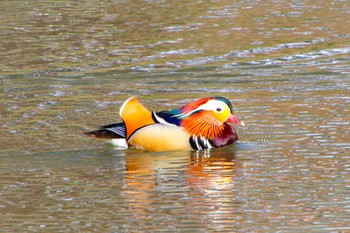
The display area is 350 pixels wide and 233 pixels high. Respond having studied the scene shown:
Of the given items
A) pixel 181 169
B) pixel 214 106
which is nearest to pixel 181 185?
pixel 181 169

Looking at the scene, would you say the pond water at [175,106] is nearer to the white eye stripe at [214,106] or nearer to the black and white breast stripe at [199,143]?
the black and white breast stripe at [199,143]

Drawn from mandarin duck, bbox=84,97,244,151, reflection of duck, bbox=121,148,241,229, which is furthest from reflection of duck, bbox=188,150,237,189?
mandarin duck, bbox=84,97,244,151

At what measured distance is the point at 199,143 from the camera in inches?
398

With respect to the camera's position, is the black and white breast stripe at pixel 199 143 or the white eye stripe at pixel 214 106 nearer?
the black and white breast stripe at pixel 199 143

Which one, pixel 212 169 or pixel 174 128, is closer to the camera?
pixel 212 169

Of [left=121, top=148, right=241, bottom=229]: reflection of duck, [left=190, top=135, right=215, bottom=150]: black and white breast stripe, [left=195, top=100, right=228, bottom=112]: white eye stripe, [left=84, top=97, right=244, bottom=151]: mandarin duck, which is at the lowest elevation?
[left=121, top=148, right=241, bottom=229]: reflection of duck

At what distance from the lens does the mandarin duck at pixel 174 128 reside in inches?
396

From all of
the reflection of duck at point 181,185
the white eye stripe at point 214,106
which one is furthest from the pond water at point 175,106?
the white eye stripe at point 214,106

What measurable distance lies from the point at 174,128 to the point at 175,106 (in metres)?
1.62

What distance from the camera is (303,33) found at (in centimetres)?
1524

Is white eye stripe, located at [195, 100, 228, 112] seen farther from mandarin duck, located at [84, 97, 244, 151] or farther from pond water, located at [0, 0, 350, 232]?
pond water, located at [0, 0, 350, 232]

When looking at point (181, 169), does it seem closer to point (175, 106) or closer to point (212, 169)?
point (212, 169)

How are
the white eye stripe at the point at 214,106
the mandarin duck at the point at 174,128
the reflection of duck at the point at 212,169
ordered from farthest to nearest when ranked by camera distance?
the white eye stripe at the point at 214,106 < the mandarin duck at the point at 174,128 < the reflection of duck at the point at 212,169

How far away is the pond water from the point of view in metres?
8.03
